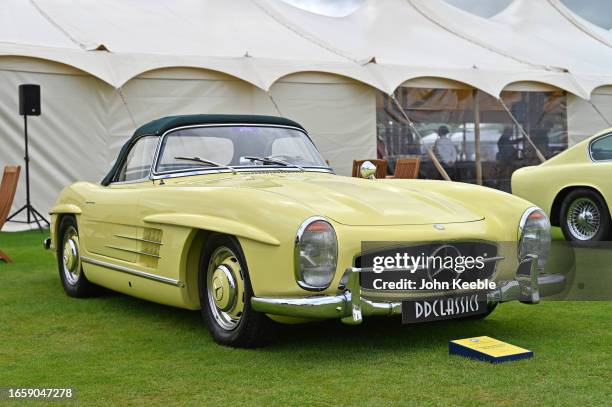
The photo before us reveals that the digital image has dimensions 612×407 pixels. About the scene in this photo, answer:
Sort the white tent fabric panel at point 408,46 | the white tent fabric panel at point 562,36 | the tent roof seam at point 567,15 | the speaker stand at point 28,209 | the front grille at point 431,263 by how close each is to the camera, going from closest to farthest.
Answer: the front grille at point 431,263 → the speaker stand at point 28,209 → the white tent fabric panel at point 408,46 → the white tent fabric panel at point 562,36 → the tent roof seam at point 567,15

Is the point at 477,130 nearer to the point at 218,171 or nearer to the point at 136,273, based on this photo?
the point at 218,171

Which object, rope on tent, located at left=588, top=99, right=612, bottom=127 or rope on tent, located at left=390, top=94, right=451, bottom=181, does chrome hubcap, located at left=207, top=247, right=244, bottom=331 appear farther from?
rope on tent, located at left=588, top=99, right=612, bottom=127

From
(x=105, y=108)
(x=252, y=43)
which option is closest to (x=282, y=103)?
(x=252, y=43)

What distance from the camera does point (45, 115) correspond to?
1273 cm

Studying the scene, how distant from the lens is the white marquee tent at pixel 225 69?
12.6 meters

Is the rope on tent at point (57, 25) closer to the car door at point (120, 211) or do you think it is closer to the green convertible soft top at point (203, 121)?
the car door at point (120, 211)

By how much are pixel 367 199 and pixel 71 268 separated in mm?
2802

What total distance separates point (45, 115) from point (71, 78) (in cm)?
68

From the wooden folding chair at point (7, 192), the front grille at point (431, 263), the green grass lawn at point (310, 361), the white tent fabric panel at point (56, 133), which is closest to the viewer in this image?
the green grass lawn at point (310, 361)

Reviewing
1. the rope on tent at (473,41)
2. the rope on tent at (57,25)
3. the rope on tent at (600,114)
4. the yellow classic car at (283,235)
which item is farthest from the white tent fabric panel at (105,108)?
the yellow classic car at (283,235)

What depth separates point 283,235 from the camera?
12.5 feet

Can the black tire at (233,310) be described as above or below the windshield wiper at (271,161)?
below

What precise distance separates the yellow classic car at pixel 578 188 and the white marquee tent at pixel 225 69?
5.31m

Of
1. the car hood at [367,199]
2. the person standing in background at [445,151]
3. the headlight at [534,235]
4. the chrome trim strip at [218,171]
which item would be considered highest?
the person standing in background at [445,151]
